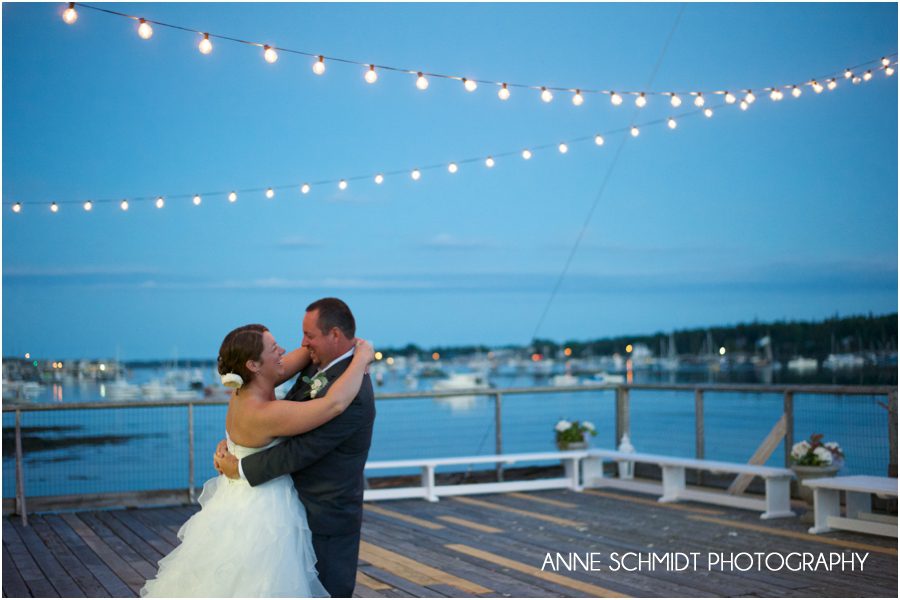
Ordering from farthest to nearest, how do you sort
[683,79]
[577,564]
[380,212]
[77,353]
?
[380,212] < [683,79] < [77,353] < [577,564]

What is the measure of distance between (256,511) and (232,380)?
1.29 ft

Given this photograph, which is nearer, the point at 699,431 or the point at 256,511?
the point at 256,511

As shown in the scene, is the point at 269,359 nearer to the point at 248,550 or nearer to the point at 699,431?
the point at 248,550

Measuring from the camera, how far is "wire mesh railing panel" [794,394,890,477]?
7.29m

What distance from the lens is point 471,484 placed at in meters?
8.99

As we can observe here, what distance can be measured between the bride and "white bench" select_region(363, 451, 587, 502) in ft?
16.8

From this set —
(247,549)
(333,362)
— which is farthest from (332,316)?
(247,549)

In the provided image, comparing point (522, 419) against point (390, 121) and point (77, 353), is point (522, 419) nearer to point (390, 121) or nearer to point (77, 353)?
point (390, 121)

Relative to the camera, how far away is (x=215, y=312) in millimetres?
17266

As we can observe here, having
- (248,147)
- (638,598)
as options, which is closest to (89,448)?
(248,147)

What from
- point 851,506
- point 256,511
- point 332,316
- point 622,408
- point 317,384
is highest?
point 332,316

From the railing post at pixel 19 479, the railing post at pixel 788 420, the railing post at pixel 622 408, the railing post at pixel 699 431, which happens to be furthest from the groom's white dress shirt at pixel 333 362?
the railing post at pixel 622 408

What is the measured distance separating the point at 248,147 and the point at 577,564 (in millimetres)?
10028

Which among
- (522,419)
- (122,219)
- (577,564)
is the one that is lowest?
(522,419)
